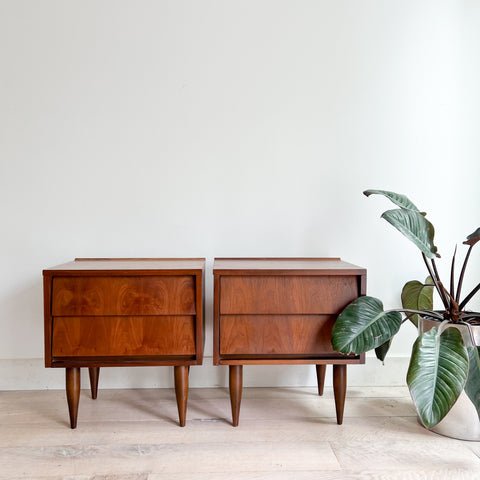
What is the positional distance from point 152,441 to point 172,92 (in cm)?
136

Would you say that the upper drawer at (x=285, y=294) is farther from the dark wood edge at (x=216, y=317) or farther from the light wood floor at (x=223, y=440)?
the light wood floor at (x=223, y=440)

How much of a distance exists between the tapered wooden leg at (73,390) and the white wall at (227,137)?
35 centimetres

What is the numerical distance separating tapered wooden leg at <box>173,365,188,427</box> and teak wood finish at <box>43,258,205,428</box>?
6cm

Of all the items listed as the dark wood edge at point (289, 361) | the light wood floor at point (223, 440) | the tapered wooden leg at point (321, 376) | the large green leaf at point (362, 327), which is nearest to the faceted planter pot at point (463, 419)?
the light wood floor at point (223, 440)

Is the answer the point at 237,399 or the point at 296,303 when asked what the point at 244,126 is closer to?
the point at 296,303

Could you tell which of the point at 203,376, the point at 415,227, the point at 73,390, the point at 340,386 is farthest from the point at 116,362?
the point at 415,227

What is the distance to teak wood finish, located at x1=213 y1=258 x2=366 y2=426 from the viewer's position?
1.32 metres

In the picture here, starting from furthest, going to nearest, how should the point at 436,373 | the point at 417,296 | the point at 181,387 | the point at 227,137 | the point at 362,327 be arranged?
the point at 227,137, the point at 417,296, the point at 181,387, the point at 362,327, the point at 436,373

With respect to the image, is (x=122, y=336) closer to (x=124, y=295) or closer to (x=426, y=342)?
(x=124, y=295)

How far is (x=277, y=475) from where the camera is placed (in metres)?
1.15

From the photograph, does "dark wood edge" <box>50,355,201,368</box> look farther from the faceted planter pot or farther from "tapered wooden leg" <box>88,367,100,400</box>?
the faceted planter pot

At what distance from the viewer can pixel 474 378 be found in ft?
3.93

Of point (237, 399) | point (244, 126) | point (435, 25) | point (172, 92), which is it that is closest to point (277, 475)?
point (237, 399)

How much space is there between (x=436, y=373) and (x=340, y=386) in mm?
369
